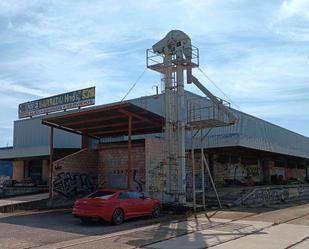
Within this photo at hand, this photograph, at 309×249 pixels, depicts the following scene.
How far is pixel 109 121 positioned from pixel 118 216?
10.4m

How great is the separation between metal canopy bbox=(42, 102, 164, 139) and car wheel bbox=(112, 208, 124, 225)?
7346mm

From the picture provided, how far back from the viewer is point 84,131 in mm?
30734

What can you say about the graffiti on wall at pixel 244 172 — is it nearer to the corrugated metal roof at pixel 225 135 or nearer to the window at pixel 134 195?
the corrugated metal roof at pixel 225 135

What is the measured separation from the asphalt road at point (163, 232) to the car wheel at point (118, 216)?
0.35 metres

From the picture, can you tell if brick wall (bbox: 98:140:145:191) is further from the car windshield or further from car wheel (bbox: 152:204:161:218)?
the car windshield

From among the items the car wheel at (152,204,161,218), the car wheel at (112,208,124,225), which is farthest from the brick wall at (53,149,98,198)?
the car wheel at (112,208,124,225)

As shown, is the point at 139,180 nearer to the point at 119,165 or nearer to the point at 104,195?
the point at 119,165

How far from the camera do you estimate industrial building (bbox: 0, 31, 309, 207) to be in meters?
25.4

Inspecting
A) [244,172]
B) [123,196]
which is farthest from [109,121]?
[244,172]

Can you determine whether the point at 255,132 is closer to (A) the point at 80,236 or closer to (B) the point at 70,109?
(B) the point at 70,109

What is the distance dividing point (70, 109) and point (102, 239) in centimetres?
3311

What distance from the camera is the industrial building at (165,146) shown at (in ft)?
83.2

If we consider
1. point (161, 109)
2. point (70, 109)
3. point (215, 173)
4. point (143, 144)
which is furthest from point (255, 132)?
point (70, 109)

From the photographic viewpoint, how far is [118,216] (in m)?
17.9
